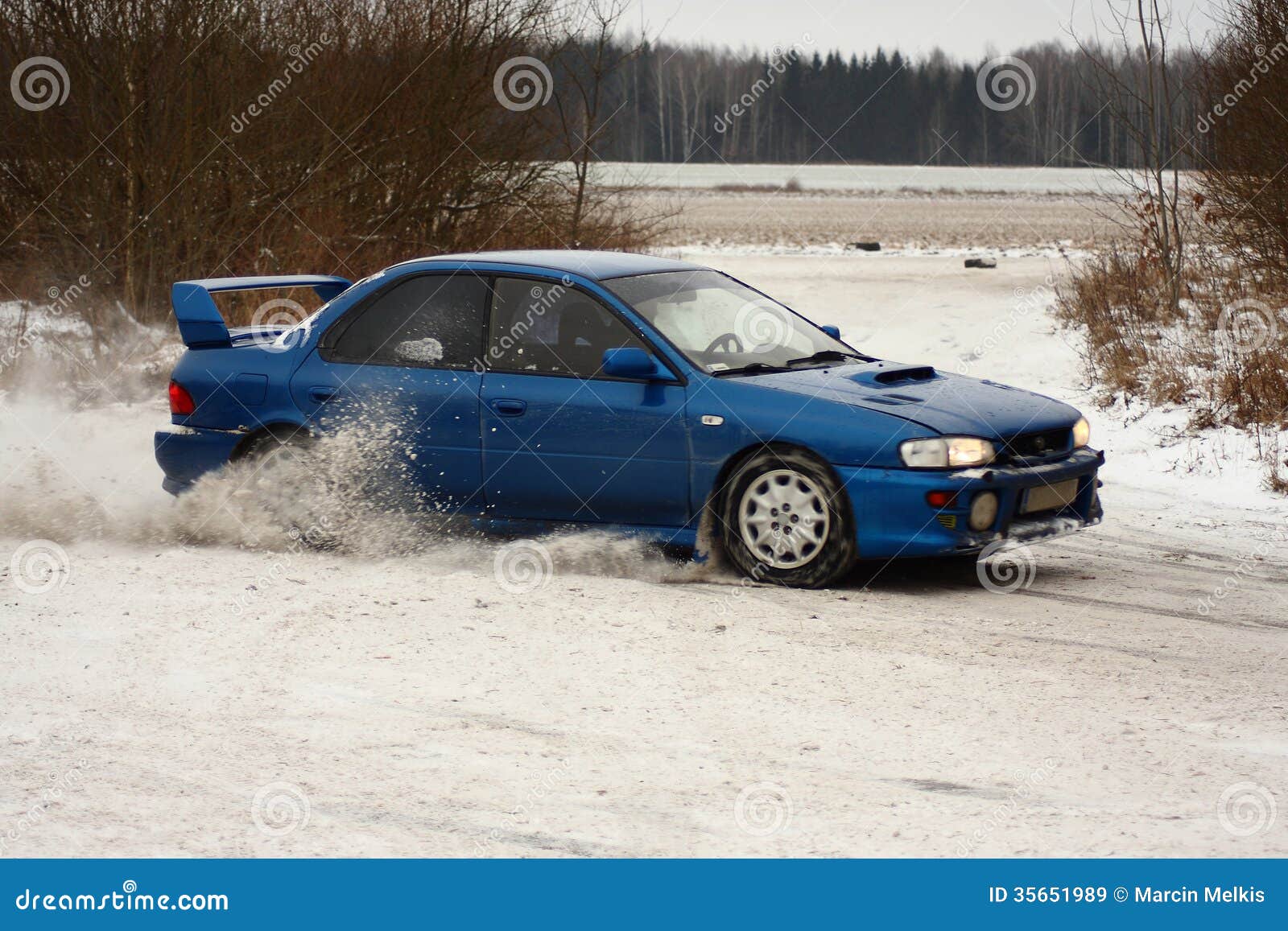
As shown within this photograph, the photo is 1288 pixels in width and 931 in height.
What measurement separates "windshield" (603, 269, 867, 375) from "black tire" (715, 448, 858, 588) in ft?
2.00

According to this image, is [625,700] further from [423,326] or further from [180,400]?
[180,400]

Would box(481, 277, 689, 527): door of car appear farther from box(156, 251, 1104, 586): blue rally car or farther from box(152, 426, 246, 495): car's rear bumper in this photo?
box(152, 426, 246, 495): car's rear bumper

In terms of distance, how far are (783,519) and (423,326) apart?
220 centimetres

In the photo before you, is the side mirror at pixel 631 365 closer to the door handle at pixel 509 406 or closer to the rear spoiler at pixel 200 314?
the door handle at pixel 509 406

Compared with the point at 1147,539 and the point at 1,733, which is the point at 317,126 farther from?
the point at 1,733

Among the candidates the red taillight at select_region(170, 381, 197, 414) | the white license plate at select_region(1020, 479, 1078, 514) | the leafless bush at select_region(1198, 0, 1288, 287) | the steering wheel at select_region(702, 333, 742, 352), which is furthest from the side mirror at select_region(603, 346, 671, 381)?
the leafless bush at select_region(1198, 0, 1288, 287)

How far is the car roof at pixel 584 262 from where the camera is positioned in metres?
7.62

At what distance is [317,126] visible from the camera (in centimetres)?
1752

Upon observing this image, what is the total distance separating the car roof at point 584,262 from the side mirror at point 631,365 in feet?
1.97

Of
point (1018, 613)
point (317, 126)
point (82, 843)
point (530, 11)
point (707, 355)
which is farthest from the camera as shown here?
point (530, 11)

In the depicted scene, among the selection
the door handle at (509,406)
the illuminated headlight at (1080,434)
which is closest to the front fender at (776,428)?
the door handle at (509,406)

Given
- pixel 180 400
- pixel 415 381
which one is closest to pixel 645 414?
pixel 415 381

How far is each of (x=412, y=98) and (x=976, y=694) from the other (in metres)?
14.4

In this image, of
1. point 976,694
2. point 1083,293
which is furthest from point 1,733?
point 1083,293
